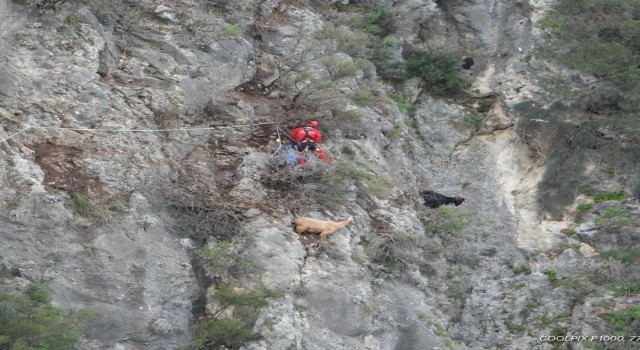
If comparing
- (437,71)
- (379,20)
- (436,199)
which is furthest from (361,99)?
(379,20)

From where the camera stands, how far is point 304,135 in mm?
13773

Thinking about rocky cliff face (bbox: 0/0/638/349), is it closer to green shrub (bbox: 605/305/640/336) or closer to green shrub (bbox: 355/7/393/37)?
green shrub (bbox: 355/7/393/37)

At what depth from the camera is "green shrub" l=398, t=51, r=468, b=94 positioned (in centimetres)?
1792

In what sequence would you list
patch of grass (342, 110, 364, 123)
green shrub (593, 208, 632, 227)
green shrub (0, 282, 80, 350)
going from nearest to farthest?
green shrub (0, 282, 80, 350), patch of grass (342, 110, 364, 123), green shrub (593, 208, 632, 227)

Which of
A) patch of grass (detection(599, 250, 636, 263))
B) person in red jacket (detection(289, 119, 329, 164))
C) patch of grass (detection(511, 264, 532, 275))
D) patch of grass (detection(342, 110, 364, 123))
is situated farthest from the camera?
patch of grass (detection(511, 264, 532, 275))

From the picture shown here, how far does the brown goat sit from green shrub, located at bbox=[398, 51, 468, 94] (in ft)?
20.8

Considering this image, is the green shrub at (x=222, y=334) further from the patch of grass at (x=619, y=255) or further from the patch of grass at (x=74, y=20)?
the patch of grass at (x=619, y=255)

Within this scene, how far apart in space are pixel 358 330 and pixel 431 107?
7249 mm

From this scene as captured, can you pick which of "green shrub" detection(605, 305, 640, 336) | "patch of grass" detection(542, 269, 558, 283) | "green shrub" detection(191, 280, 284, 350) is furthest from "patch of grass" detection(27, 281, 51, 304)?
"patch of grass" detection(542, 269, 558, 283)

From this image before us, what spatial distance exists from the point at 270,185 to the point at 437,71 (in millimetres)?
6346

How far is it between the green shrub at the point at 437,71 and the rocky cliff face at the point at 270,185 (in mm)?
263

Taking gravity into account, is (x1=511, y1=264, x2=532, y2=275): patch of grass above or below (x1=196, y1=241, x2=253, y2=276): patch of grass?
below

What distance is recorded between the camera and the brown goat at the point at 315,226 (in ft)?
40.4

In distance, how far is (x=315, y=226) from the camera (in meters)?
12.4
